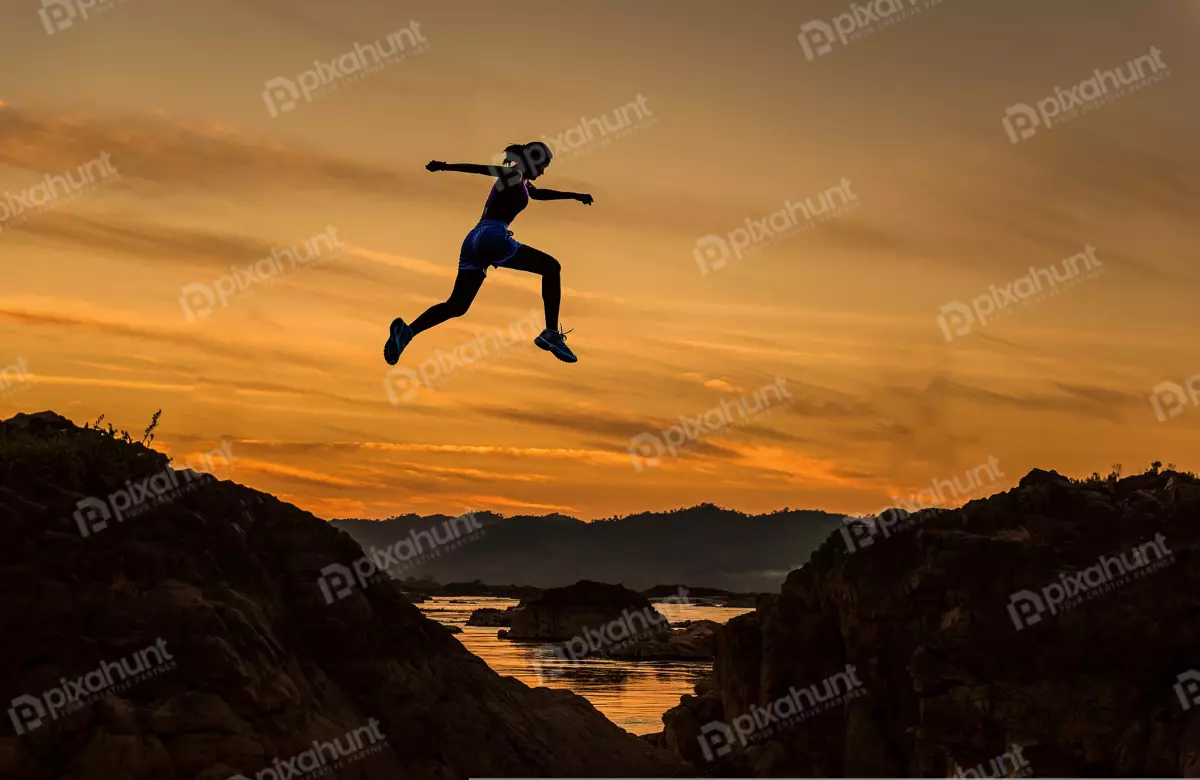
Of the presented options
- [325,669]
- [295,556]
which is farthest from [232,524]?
[325,669]

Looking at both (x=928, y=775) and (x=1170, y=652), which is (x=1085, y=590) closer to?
(x=1170, y=652)

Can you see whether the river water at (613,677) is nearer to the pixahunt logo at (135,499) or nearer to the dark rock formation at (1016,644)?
the dark rock formation at (1016,644)

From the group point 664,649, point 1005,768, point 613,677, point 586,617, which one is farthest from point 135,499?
point 586,617

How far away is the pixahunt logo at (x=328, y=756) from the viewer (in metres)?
17.4

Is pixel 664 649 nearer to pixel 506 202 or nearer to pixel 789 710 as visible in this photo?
pixel 789 710

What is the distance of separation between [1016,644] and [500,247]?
22.4 meters

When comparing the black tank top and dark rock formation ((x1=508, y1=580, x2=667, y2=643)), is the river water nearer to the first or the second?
dark rock formation ((x1=508, y1=580, x2=667, y2=643))

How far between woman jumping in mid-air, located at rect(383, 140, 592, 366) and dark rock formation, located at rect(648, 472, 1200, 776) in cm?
2062

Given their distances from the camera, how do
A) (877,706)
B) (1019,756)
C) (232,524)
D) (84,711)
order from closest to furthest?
(84,711) < (232,524) < (1019,756) < (877,706)

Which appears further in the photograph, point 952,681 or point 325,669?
point 952,681

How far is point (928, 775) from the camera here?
35531 millimetres

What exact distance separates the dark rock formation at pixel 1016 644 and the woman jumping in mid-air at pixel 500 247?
20.6 metres

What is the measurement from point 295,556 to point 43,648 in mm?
4900

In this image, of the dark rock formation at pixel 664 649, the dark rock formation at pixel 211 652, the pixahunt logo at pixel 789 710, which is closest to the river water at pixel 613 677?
the dark rock formation at pixel 664 649
